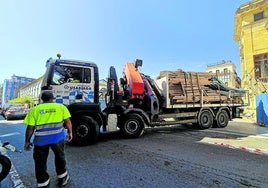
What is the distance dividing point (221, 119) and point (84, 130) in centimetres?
703

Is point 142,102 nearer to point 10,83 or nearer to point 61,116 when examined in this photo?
point 61,116

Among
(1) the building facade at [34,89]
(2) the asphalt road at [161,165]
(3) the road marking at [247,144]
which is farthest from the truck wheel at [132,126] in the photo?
(1) the building facade at [34,89]

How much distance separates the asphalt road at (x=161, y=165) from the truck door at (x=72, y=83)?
5.12ft

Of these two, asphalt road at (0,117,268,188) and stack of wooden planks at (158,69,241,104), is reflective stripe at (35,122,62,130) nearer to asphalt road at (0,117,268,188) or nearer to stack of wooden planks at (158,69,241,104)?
asphalt road at (0,117,268,188)

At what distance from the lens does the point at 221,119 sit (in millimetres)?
11578

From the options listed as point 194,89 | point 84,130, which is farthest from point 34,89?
point 84,130

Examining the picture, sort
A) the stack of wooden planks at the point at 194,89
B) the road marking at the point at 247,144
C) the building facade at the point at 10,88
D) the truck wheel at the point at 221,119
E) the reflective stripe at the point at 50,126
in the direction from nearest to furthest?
1. the reflective stripe at the point at 50,126
2. the road marking at the point at 247,144
3. the stack of wooden planks at the point at 194,89
4. the truck wheel at the point at 221,119
5. the building facade at the point at 10,88

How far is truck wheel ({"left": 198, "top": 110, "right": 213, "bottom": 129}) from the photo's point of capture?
1094 cm

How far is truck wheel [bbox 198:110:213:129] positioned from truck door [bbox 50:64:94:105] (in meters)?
5.46

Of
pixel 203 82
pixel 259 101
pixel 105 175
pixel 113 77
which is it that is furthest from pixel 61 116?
pixel 259 101

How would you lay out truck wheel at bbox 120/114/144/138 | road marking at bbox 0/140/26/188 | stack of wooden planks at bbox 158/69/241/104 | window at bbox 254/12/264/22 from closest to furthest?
road marking at bbox 0/140/26/188 < truck wheel at bbox 120/114/144/138 < stack of wooden planks at bbox 158/69/241/104 < window at bbox 254/12/264/22

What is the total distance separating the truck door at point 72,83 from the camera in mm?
7523

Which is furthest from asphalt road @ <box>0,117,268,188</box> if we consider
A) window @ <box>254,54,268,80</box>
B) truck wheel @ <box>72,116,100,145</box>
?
window @ <box>254,54,268,80</box>

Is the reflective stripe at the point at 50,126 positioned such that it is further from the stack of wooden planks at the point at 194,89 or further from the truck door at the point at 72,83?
the stack of wooden planks at the point at 194,89
